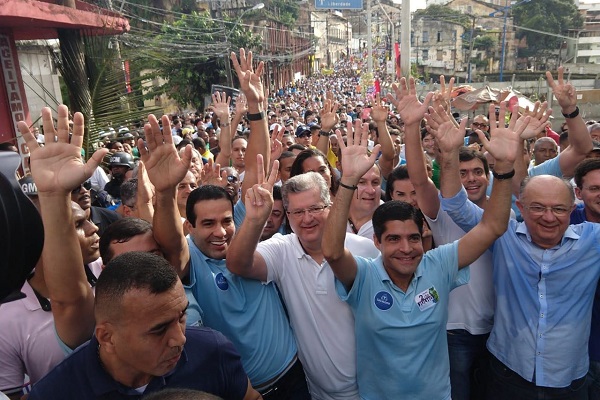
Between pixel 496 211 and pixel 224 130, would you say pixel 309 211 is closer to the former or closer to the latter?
pixel 496 211

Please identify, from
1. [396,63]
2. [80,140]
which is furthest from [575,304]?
[396,63]

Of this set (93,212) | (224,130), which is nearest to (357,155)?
(93,212)

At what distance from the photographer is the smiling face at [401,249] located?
2.30 metres

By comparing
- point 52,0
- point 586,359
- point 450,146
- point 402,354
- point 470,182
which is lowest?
point 586,359

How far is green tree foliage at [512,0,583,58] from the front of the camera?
177ft

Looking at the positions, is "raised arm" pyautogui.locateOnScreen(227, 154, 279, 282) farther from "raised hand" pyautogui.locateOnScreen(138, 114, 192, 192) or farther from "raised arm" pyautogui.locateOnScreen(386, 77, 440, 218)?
"raised arm" pyautogui.locateOnScreen(386, 77, 440, 218)

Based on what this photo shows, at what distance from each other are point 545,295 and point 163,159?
2019 millimetres

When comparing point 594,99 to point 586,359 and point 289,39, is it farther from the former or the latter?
point 289,39

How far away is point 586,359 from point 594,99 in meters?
23.8

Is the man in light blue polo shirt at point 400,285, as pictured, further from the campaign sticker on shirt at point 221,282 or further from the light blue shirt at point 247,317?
the campaign sticker on shirt at point 221,282

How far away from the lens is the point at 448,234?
9.53 feet

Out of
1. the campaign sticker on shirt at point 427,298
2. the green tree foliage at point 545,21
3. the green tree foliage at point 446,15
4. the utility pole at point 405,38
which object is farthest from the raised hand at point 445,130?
the green tree foliage at point 545,21

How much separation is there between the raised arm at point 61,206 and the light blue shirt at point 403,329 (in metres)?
1.16

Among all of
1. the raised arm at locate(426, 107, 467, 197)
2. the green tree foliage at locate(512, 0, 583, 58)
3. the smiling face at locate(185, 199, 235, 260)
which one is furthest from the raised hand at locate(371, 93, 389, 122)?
the green tree foliage at locate(512, 0, 583, 58)
